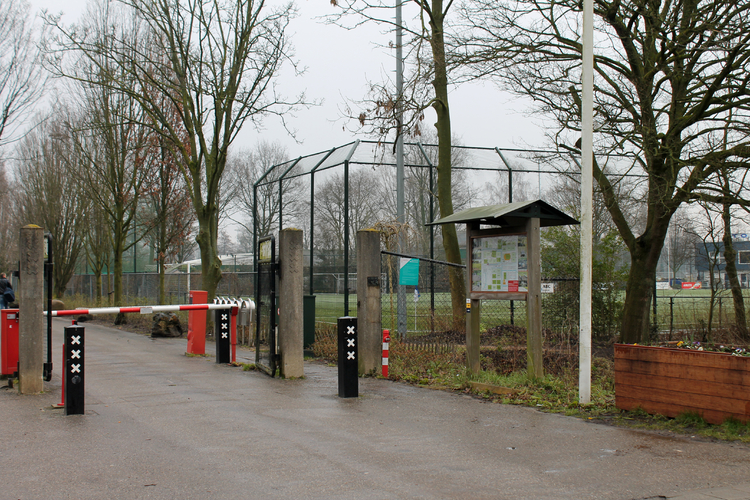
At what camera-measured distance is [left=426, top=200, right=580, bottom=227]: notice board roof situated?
30.4ft

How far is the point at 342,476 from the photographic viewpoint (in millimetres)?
5262

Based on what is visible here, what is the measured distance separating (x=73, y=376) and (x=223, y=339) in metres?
5.08

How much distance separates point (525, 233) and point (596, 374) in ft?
9.98

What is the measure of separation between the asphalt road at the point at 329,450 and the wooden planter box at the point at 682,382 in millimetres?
639

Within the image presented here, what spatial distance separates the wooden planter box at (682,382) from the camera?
6668 mm

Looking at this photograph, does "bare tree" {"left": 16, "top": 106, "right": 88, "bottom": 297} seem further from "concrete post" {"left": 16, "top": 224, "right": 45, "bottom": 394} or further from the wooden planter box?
the wooden planter box

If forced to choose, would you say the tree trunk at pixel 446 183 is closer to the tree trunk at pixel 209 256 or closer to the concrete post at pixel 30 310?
the tree trunk at pixel 209 256

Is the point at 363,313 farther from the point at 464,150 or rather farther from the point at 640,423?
the point at 464,150

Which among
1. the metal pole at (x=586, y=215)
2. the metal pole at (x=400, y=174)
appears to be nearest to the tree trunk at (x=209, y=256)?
the metal pole at (x=400, y=174)

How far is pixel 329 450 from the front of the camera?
6.11 metres

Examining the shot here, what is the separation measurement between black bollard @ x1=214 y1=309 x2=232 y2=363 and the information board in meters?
5.19

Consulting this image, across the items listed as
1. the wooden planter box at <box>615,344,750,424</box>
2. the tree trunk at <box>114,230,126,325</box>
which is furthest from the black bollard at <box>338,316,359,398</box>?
the tree trunk at <box>114,230,126,325</box>

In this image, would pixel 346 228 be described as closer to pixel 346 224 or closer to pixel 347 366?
pixel 346 224

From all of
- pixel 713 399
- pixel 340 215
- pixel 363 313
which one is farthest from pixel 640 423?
pixel 340 215
